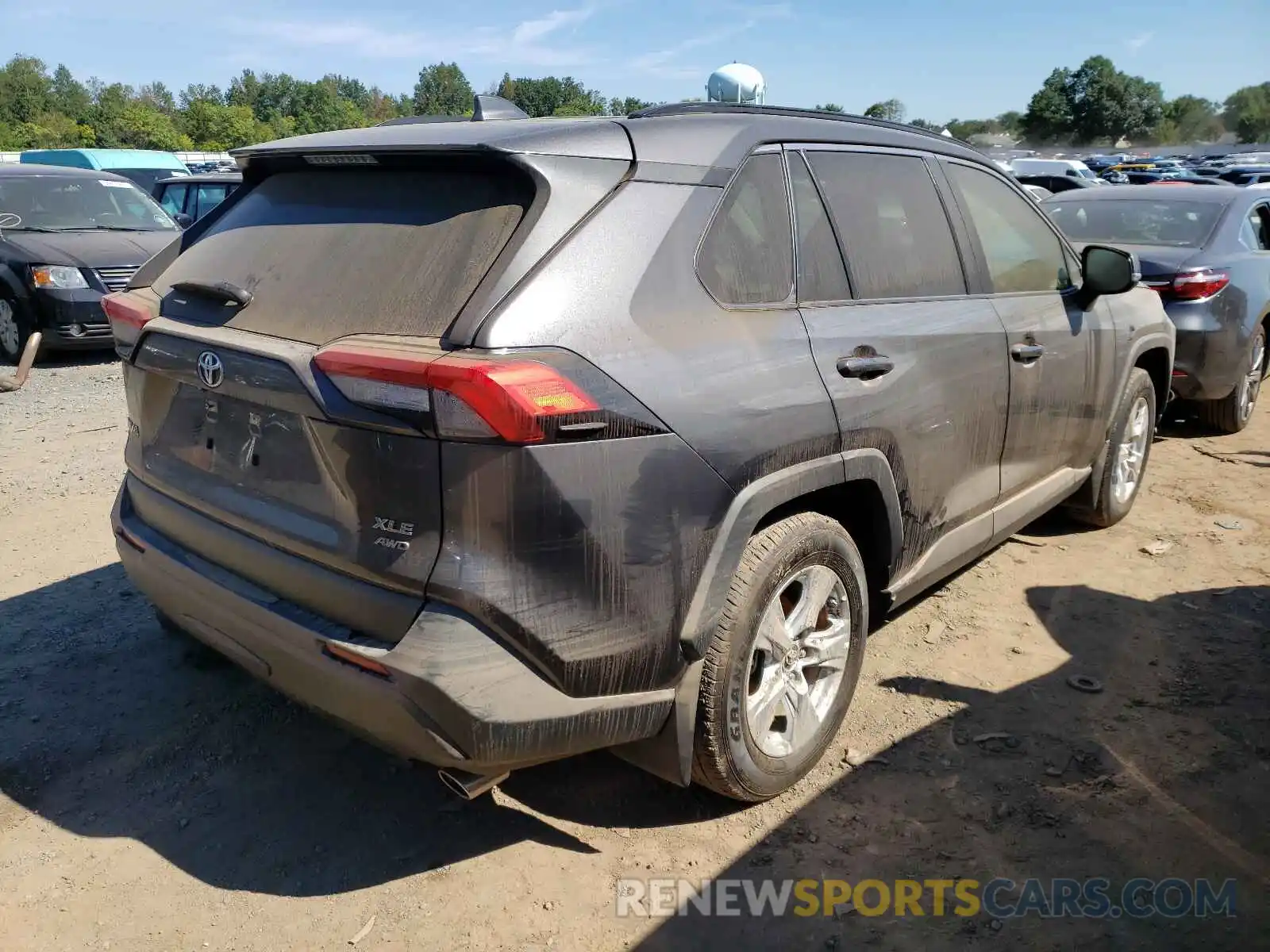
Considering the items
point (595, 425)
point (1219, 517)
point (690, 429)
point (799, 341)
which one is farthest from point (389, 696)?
point (1219, 517)

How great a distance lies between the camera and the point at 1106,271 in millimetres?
4070

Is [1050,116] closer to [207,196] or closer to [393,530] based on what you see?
[207,196]

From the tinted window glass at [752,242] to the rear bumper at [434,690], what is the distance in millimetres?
1078

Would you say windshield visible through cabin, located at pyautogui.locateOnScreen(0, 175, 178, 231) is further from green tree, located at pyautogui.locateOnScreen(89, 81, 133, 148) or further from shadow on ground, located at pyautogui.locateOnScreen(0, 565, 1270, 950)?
green tree, located at pyautogui.locateOnScreen(89, 81, 133, 148)

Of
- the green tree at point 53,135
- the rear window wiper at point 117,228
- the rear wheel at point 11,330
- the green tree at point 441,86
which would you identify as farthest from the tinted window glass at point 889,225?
the green tree at point 441,86

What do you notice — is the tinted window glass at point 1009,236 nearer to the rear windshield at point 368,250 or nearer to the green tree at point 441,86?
the rear windshield at point 368,250

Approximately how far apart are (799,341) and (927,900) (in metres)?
1.51

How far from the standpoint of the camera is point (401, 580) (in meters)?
2.11

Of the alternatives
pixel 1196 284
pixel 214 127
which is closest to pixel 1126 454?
pixel 1196 284

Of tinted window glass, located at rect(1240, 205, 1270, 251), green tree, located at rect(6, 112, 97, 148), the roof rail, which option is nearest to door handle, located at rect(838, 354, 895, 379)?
the roof rail

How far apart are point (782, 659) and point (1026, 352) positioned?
171cm

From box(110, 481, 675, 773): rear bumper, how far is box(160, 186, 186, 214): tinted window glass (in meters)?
13.8

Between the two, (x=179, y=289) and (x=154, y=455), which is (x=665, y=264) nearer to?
(x=179, y=289)

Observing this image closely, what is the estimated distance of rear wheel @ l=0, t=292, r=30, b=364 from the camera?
29.7 ft
